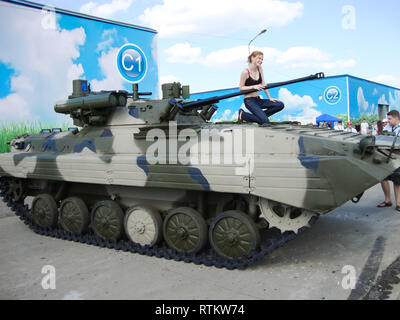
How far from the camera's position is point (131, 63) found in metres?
14.7

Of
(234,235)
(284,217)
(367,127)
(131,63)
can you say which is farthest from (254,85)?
(367,127)

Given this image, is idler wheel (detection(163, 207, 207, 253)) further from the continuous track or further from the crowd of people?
the crowd of people

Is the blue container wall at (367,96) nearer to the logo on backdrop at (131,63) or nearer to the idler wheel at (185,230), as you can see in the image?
the logo on backdrop at (131,63)

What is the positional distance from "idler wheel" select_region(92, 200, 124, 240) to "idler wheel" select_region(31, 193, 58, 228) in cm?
109

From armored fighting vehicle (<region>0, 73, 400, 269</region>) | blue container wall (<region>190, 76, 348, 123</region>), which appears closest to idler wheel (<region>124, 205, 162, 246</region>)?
armored fighting vehicle (<region>0, 73, 400, 269</region>)

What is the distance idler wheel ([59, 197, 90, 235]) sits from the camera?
6.69 m

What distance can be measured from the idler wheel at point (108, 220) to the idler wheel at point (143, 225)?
0.49 feet

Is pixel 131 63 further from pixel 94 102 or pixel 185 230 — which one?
pixel 185 230

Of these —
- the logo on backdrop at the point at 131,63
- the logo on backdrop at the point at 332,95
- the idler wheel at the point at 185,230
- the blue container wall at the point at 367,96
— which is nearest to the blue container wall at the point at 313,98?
the logo on backdrop at the point at 332,95

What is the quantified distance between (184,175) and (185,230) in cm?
81

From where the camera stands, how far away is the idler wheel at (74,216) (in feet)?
22.0

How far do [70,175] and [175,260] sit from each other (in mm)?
2309

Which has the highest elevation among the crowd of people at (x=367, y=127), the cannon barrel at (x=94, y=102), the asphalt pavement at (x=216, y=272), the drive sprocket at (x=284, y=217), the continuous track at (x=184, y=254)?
the cannon barrel at (x=94, y=102)

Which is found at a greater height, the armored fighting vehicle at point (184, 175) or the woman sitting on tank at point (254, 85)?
the woman sitting on tank at point (254, 85)
